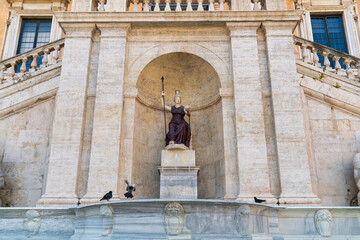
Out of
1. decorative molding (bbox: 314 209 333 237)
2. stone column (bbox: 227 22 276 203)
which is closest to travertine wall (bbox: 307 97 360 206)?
stone column (bbox: 227 22 276 203)

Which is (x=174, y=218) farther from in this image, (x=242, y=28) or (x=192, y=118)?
(x=242, y=28)

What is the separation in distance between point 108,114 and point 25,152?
9.35 feet

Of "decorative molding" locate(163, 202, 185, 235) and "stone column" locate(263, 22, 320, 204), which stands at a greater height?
"stone column" locate(263, 22, 320, 204)

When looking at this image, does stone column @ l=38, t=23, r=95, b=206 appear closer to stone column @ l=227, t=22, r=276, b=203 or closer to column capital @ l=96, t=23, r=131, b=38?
column capital @ l=96, t=23, r=131, b=38

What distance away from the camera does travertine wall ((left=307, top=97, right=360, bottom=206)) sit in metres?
10.3

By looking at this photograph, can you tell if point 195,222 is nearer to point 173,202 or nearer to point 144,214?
point 173,202

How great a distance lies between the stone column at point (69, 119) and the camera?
377 inches

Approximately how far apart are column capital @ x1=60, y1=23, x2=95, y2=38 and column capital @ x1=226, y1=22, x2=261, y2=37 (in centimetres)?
437

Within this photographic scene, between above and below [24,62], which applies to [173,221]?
below

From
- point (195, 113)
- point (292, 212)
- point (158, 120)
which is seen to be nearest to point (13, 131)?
point (158, 120)

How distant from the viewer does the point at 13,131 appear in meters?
11.0

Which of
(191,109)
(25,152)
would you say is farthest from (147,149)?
(25,152)

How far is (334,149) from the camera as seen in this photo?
1070 cm

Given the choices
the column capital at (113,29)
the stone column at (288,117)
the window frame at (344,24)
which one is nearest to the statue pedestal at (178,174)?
the stone column at (288,117)
